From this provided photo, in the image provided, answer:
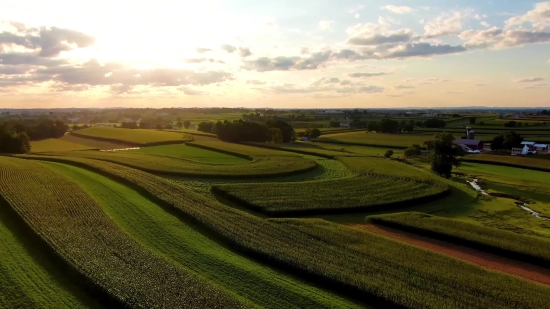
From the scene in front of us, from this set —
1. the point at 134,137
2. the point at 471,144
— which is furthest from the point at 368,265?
the point at 134,137

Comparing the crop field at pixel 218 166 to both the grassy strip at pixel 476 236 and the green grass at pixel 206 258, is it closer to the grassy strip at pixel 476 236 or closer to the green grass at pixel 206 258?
the green grass at pixel 206 258

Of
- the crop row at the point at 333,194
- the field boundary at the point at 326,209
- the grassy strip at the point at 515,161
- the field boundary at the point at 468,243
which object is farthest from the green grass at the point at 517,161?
the field boundary at the point at 468,243

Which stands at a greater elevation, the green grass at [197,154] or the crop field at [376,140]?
the green grass at [197,154]

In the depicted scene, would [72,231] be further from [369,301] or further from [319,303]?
[369,301]

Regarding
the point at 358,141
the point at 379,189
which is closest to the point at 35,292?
the point at 379,189

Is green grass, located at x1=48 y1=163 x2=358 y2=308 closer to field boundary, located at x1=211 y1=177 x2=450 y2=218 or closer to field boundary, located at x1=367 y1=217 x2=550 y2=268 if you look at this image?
field boundary, located at x1=211 y1=177 x2=450 y2=218

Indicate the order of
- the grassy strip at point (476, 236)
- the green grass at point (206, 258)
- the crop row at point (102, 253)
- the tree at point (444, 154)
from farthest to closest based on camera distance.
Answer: the tree at point (444, 154), the grassy strip at point (476, 236), the green grass at point (206, 258), the crop row at point (102, 253)

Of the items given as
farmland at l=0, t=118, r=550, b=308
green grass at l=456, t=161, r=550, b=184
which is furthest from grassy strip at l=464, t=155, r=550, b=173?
farmland at l=0, t=118, r=550, b=308
